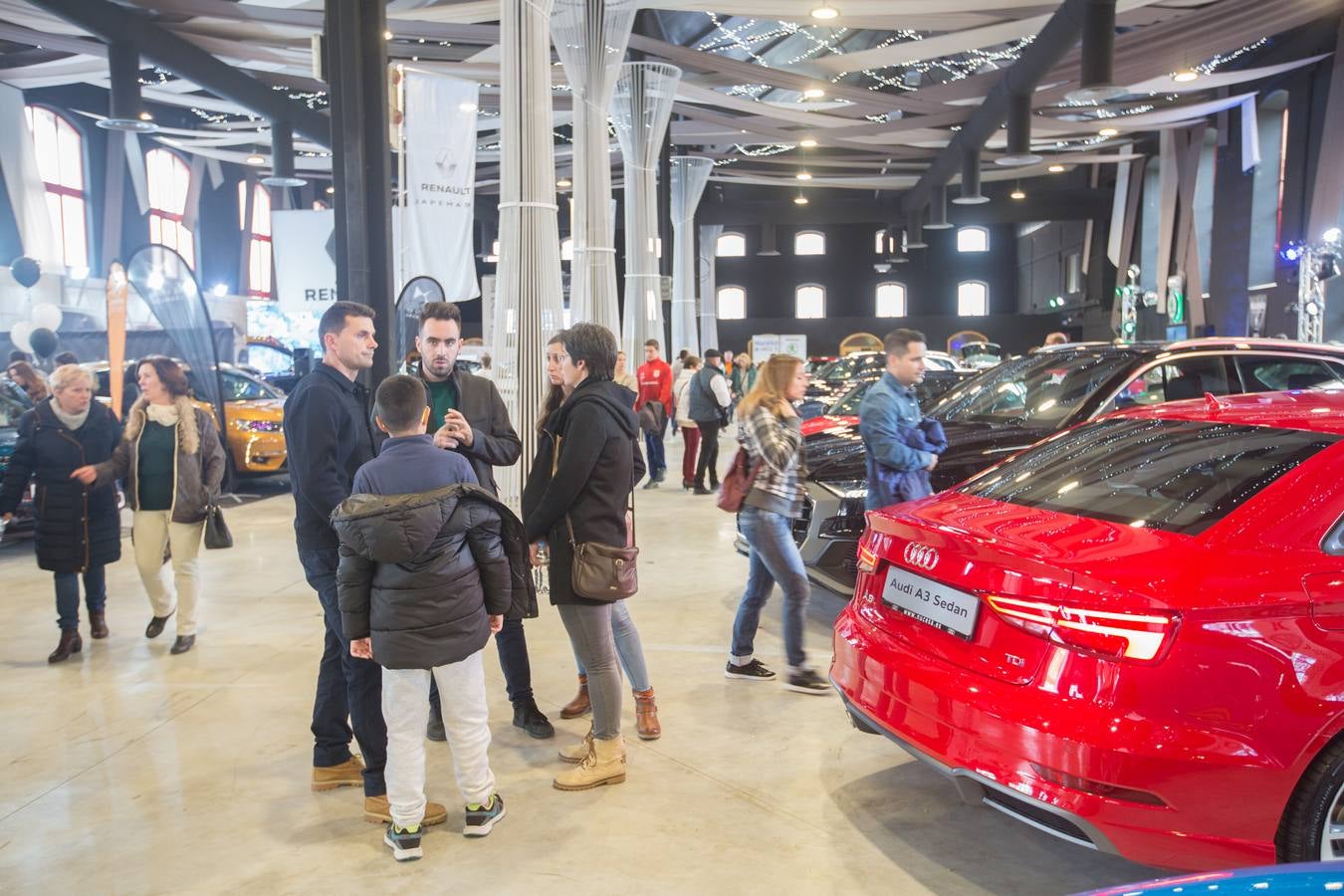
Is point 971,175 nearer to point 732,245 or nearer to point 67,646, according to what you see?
point 732,245

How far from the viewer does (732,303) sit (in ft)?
139

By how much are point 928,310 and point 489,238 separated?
709 inches

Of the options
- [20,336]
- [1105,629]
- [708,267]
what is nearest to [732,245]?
[708,267]

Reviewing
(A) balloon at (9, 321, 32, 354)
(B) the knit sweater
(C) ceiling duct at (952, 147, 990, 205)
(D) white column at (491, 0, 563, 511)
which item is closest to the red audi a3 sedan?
(B) the knit sweater

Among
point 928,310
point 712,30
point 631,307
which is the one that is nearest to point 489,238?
point 928,310

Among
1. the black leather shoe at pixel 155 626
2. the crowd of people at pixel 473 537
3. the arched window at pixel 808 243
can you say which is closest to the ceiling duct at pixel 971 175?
the arched window at pixel 808 243

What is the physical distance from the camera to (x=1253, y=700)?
8.30 feet

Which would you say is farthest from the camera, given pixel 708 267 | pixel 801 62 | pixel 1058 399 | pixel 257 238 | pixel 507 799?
pixel 708 267

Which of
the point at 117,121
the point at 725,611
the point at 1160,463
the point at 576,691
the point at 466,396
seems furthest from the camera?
the point at 117,121

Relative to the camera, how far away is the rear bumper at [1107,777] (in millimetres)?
2520

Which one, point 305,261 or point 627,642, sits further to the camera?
point 305,261

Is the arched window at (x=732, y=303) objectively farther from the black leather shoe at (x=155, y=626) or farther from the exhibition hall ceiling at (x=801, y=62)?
the black leather shoe at (x=155, y=626)

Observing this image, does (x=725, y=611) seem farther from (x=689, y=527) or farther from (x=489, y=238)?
(x=489, y=238)

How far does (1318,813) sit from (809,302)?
132ft
